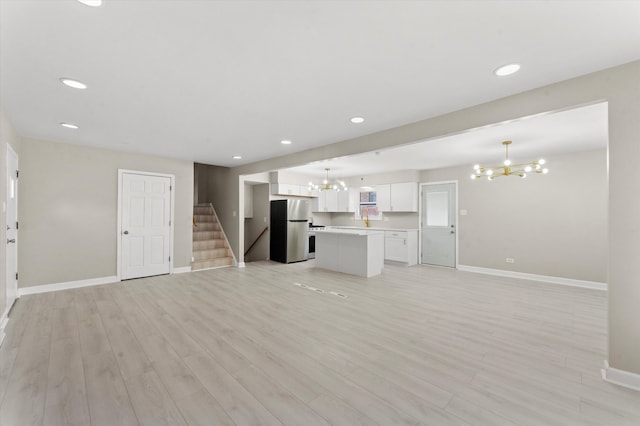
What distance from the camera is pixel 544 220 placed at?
5.69 metres

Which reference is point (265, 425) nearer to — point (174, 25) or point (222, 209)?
point (174, 25)

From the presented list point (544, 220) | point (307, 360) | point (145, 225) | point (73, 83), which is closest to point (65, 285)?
point (145, 225)

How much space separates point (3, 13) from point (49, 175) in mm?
4119

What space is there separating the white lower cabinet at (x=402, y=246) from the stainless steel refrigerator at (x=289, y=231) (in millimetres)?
2333

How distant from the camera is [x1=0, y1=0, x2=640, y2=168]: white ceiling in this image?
167 cm

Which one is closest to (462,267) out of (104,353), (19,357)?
(104,353)

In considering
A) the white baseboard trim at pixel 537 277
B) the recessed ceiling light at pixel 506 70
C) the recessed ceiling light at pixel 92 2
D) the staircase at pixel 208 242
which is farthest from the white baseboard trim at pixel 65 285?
the white baseboard trim at pixel 537 277

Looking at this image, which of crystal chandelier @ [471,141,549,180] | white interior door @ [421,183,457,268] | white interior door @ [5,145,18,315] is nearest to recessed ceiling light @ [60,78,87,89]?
white interior door @ [5,145,18,315]

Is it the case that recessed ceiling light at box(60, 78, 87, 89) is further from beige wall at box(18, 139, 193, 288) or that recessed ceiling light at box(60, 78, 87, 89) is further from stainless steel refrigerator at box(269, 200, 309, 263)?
stainless steel refrigerator at box(269, 200, 309, 263)

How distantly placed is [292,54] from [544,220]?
20.2 feet

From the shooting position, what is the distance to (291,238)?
7.68 meters

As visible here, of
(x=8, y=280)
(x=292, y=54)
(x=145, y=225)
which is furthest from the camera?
(x=145, y=225)

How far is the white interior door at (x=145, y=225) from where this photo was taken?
5.55 m

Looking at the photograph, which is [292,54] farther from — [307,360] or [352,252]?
[352,252]
